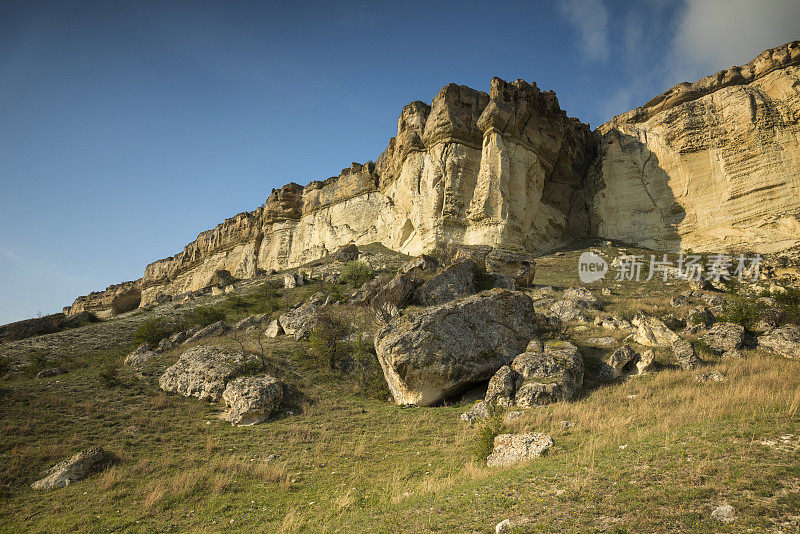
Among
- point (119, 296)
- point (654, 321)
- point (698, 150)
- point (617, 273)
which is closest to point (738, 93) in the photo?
point (698, 150)

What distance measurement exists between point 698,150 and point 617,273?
776 inches

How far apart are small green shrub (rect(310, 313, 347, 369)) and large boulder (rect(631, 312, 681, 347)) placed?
11774mm

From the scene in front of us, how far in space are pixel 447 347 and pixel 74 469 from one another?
9658mm

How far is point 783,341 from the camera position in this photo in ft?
37.5

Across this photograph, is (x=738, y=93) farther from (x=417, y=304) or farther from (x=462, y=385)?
(x=462, y=385)

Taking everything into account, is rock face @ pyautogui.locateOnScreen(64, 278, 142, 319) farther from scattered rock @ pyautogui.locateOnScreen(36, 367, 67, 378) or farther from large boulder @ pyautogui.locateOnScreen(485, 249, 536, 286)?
large boulder @ pyautogui.locateOnScreen(485, 249, 536, 286)

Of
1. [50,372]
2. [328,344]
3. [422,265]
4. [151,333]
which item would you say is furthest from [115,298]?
[328,344]

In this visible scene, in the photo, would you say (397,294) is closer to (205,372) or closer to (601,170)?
(205,372)

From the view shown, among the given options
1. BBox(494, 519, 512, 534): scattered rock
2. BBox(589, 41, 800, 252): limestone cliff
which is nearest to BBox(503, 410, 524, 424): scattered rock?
BBox(494, 519, 512, 534): scattered rock

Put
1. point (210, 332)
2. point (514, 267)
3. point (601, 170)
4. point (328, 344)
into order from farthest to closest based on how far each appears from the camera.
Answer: point (601, 170), point (514, 267), point (210, 332), point (328, 344)

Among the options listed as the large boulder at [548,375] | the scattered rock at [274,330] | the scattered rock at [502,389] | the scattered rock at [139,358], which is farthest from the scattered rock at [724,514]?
the scattered rock at [139,358]

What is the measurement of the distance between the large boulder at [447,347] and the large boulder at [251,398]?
3821mm

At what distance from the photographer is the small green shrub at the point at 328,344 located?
15.2m

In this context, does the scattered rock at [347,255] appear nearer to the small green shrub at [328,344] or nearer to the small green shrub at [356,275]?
Answer: the small green shrub at [356,275]
